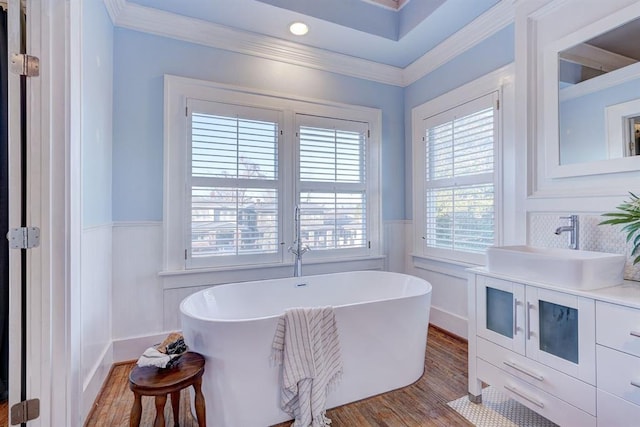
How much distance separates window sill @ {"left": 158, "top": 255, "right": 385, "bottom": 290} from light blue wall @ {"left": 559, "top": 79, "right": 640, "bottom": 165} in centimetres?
185

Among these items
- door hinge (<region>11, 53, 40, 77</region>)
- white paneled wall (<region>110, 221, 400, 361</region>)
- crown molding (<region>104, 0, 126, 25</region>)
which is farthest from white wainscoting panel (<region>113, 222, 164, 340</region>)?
crown molding (<region>104, 0, 126, 25</region>)

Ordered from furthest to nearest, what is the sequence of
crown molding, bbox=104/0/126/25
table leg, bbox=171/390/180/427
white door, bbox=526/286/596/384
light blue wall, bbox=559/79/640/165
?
crown molding, bbox=104/0/126/25 < light blue wall, bbox=559/79/640/165 < table leg, bbox=171/390/180/427 < white door, bbox=526/286/596/384

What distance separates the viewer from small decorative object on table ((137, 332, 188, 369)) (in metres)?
1.53

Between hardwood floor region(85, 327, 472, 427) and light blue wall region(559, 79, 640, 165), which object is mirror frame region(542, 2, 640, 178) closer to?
light blue wall region(559, 79, 640, 165)

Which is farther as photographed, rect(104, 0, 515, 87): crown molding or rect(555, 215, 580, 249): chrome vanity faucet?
rect(104, 0, 515, 87): crown molding

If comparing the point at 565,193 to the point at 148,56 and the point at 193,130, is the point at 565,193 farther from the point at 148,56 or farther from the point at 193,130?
the point at 148,56

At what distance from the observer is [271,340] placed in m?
1.71

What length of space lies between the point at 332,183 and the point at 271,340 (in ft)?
5.71

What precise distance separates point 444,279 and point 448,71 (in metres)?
1.93

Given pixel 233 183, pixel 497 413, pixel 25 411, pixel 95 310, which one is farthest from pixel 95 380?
pixel 497 413

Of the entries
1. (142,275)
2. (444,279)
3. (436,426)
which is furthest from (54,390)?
(444,279)

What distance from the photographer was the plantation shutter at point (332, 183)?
299 cm

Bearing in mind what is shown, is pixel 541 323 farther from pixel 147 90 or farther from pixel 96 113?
pixel 147 90

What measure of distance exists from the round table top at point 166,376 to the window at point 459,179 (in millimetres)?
2242
